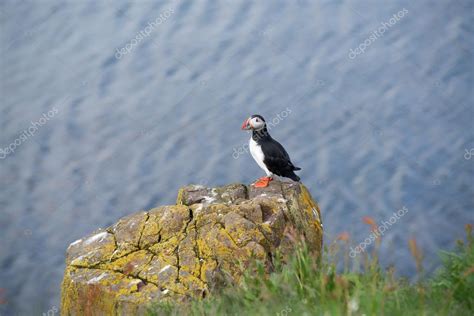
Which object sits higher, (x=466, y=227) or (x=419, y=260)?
(x=419, y=260)

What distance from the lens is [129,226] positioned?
8617mm

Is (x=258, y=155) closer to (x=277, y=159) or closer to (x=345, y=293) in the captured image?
(x=277, y=159)

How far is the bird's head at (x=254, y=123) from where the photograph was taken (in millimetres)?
9867

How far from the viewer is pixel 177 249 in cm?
813

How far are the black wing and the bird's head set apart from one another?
240 millimetres

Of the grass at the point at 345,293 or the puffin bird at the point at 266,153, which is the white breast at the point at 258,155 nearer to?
the puffin bird at the point at 266,153

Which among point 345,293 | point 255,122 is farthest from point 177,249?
point 345,293

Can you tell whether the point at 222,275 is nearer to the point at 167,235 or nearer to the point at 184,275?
the point at 184,275

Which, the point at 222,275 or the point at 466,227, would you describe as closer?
the point at 466,227

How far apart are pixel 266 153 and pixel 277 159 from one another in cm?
19

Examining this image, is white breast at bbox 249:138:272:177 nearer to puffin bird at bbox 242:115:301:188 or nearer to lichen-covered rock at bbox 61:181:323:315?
puffin bird at bbox 242:115:301:188

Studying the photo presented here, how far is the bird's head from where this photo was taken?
9.87 meters

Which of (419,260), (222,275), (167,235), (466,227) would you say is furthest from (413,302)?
(167,235)

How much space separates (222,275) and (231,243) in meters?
0.39
